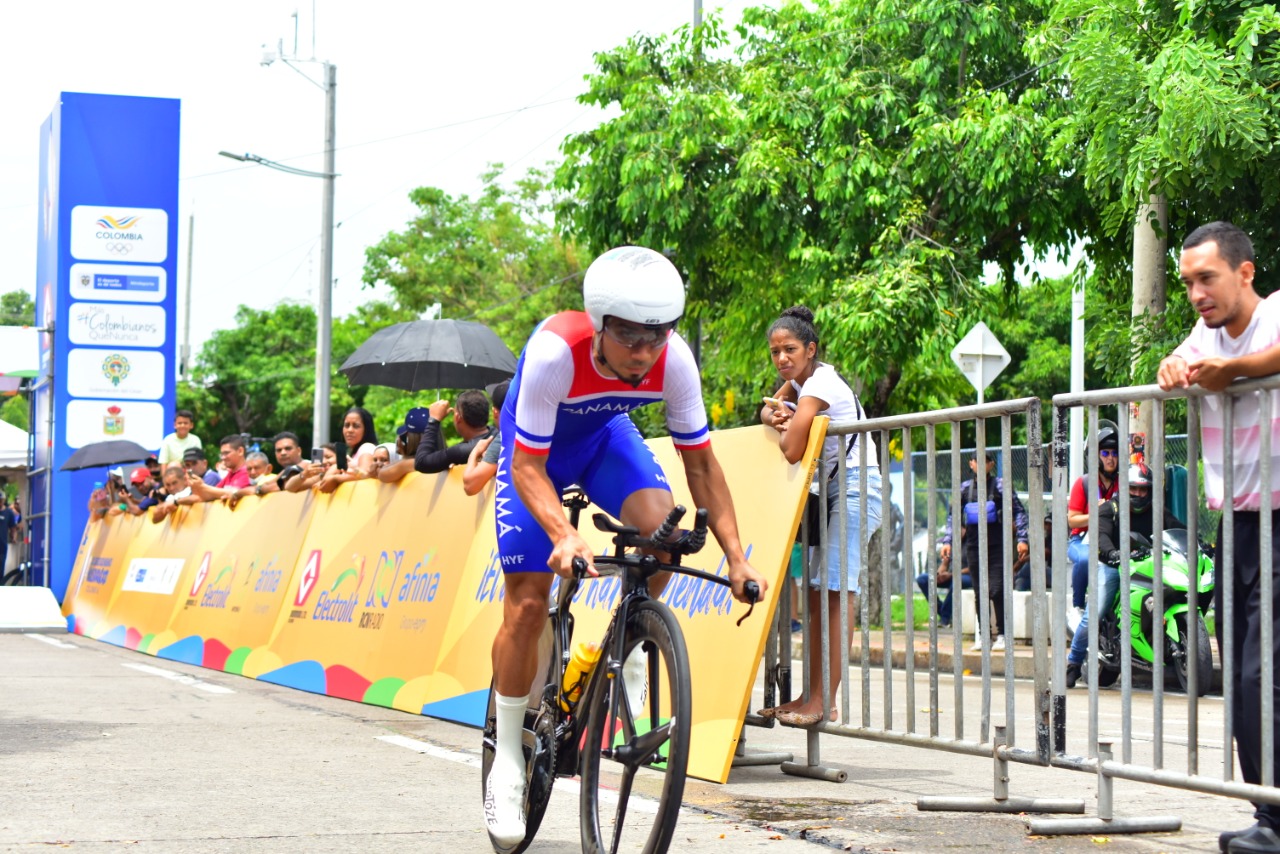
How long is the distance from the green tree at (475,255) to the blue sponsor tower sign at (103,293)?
2067cm

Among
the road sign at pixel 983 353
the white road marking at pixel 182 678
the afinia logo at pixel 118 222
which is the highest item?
the afinia logo at pixel 118 222

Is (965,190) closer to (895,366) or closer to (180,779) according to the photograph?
(895,366)

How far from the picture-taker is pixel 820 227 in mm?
20500

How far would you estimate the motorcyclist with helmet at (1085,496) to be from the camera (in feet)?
18.7

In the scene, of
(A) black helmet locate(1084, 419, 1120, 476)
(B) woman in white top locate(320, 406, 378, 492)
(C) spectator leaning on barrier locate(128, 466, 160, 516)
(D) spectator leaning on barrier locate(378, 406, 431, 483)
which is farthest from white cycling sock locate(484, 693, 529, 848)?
(C) spectator leaning on barrier locate(128, 466, 160, 516)

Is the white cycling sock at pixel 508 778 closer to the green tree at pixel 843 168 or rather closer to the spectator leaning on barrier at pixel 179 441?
the green tree at pixel 843 168

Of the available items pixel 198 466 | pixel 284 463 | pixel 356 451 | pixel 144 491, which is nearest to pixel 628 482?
pixel 356 451

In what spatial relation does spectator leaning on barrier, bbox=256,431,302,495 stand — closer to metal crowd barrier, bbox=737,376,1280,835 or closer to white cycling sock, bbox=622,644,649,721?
metal crowd barrier, bbox=737,376,1280,835

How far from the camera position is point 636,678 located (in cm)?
412

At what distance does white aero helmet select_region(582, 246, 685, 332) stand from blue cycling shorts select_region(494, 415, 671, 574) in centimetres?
65

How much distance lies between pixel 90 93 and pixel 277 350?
139ft

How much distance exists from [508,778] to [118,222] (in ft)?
67.8

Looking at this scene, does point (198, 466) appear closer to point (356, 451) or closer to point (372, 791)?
point (356, 451)

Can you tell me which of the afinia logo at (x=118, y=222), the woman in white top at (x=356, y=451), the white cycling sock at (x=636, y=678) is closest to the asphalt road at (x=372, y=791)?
the white cycling sock at (x=636, y=678)
